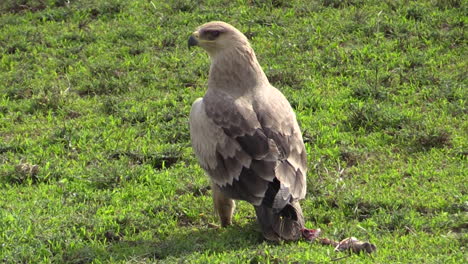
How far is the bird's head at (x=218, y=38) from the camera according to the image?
296 inches

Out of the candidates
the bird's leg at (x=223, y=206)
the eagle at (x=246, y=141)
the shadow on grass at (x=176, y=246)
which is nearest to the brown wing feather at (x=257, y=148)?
the eagle at (x=246, y=141)

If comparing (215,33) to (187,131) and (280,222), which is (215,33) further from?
(280,222)

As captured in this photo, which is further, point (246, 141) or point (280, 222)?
point (246, 141)

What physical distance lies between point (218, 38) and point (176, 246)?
183 centimetres

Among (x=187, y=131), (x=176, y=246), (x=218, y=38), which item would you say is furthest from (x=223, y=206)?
(x=187, y=131)

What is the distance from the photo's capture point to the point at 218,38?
755 cm

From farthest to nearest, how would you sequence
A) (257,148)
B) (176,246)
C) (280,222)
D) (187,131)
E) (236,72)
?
(187,131) → (236,72) → (176,246) → (257,148) → (280,222)

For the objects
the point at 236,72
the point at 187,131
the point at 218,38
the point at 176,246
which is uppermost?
the point at 218,38

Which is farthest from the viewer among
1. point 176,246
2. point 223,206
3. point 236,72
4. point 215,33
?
point 215,33

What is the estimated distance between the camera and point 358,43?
420 inches

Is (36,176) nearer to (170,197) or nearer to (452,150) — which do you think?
(170,197)

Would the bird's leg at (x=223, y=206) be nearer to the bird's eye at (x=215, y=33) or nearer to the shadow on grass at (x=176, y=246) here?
the shadow on grass at (x=176, y=246)

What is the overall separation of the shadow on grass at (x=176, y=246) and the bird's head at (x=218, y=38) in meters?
1.51

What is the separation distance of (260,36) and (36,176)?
12.7 feet
